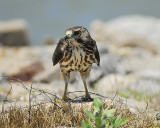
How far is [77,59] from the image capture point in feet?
17.2

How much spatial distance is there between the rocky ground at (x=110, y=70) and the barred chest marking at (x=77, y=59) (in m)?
0.65

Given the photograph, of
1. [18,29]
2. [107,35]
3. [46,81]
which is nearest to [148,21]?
[107,35]

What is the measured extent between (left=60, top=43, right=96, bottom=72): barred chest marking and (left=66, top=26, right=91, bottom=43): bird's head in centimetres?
13

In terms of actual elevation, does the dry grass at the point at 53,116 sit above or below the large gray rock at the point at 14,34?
below

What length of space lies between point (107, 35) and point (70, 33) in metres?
14.6

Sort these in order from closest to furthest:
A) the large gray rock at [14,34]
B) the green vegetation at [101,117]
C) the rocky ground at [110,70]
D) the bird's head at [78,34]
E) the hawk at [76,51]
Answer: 1. the green vegetation at [101,117]
2. the bird's head at [78,34]
3. the hawk at [76,51]
4. the rocky ground at [110,70]
5. the large gray rock at [14,34]

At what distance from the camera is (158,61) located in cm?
1425

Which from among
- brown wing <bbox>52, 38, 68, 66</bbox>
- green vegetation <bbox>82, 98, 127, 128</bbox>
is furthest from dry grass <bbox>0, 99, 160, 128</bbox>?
brown wing <bbox>52, 38, 68, 66</bbox>

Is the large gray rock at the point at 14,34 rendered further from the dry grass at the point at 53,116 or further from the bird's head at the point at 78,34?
the dry grass at the point at 53,116

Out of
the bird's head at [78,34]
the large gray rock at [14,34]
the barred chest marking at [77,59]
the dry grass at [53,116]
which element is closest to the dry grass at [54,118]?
the dry grass at [53,116]

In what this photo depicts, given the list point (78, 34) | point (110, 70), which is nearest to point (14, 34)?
point (110, 70)

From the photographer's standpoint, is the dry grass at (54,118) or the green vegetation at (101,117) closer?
the green vegetation at (101,117)

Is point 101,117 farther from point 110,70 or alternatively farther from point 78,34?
point 110,70

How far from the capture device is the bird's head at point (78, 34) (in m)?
4.91
